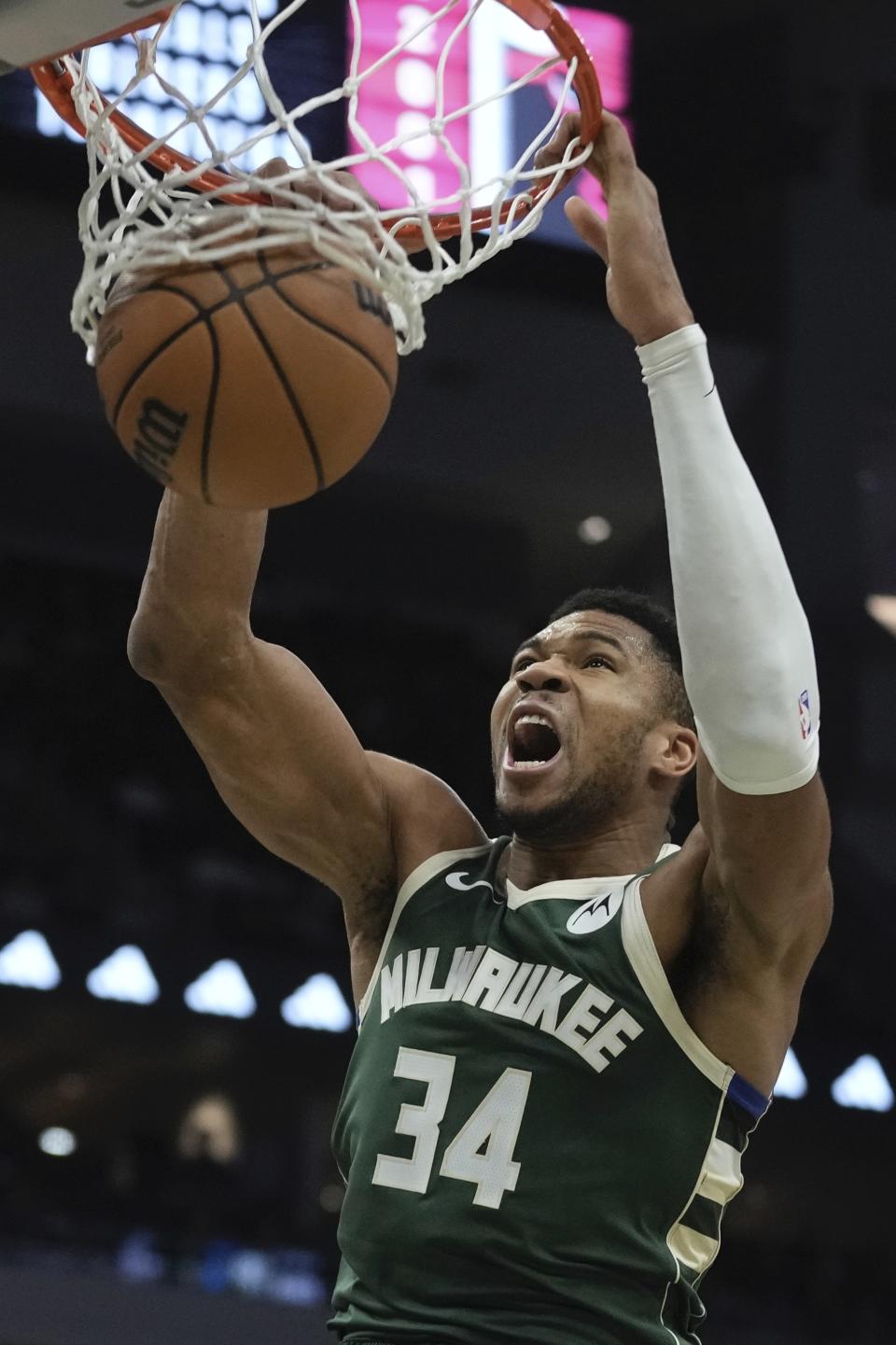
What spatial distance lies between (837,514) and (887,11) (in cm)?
226

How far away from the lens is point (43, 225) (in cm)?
746

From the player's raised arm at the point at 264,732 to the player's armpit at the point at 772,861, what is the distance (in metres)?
0.52

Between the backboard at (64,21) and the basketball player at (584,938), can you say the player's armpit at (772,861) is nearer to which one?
the basketball player at (584,938)

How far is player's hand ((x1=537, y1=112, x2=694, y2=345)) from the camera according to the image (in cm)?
223

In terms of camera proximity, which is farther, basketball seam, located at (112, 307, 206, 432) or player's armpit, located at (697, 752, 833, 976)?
player's armpit, located at (697, 752, 833, 976)

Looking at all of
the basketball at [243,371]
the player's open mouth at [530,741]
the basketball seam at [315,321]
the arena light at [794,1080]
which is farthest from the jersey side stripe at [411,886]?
the arena light at [794,1080]

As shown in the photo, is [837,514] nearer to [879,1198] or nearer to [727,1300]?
[727,1300]

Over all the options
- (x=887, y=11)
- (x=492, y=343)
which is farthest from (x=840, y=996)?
(x=887, y=11)

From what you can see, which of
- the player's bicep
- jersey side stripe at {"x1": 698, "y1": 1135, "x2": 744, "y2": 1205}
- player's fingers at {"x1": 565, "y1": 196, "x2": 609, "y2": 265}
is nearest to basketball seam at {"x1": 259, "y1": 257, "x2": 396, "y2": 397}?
player's fingers at {"x1": 565, "y1": 196, "x2": 609, "y2": 265}

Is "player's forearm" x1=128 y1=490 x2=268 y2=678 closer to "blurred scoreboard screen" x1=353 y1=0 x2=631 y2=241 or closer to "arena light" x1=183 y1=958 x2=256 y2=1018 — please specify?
"blurred scoreboard screen" x1=353 y1=0 x2=631 y2=241

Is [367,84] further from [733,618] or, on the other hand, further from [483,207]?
[733,618]

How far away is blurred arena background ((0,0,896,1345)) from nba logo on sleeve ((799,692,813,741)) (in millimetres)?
5659

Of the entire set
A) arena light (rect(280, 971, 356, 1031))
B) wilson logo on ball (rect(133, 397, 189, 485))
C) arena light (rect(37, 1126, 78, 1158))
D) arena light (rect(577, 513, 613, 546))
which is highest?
wilson logo on ball (rect(133, 397, 189, 485))

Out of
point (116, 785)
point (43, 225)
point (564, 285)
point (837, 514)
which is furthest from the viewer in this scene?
point (116, 785)
